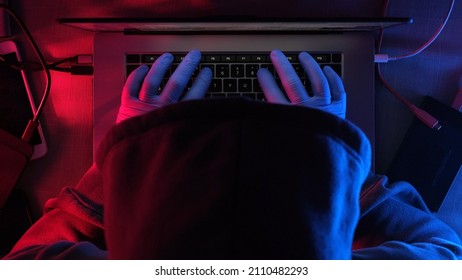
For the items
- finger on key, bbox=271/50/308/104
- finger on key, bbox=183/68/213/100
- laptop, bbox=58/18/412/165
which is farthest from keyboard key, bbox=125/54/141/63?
finger on key, bbox=271/50/308/104

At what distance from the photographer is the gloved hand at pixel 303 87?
701mm

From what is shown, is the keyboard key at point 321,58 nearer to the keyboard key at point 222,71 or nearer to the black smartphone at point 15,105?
the keyboard key at point 222,71

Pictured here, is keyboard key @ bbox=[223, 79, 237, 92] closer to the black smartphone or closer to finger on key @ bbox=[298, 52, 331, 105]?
finger on key @ bbox=[298, 52, 331, 105]

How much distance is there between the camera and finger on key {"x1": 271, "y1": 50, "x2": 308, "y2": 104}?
2.31 ft

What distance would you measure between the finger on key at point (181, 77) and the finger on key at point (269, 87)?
10 centimetres

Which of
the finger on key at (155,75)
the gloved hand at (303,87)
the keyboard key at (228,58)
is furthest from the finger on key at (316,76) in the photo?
the finger on key at (155,75)

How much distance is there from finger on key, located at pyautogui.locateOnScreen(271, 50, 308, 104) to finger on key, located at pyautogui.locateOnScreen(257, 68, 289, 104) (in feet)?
0.05

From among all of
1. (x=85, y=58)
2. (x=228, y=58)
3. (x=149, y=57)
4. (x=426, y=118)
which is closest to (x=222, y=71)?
(x=228, y=58)
